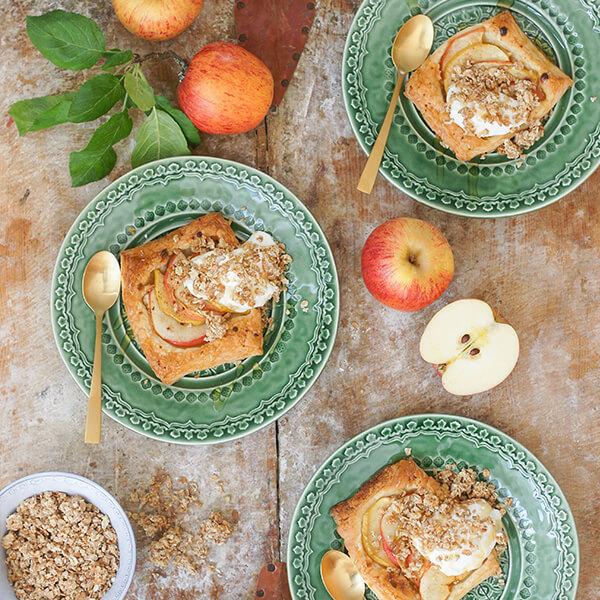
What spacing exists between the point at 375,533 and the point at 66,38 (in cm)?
122

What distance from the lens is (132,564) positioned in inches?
66.6

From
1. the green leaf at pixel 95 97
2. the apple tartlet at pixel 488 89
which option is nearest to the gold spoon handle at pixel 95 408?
the green leaf at pixel 95 97

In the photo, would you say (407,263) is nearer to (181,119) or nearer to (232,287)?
(232,287)

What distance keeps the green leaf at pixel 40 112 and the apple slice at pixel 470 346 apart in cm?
91

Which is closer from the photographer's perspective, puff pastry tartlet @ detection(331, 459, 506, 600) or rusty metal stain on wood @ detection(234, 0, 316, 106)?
puff pastry tartlet @ detection(331, 459, 506, 600)

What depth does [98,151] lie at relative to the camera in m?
1.69

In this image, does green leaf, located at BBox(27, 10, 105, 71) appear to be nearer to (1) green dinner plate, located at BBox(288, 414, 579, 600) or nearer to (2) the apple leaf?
(2) the apple leaf

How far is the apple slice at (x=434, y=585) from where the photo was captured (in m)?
1.64

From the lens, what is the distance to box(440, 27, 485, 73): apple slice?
1.67m

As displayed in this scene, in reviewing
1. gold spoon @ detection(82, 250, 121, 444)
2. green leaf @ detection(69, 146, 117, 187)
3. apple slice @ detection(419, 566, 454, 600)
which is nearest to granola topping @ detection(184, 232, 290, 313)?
gold spoon @ detection(82, 250, 121, 444)

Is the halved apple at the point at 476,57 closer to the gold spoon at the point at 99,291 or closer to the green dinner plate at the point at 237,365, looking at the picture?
the green dinner plate at the point at 237,365

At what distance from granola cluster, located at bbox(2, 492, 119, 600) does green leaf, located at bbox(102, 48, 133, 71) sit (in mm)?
924

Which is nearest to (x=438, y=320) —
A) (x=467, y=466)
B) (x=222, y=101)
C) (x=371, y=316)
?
(x=371, y=316)

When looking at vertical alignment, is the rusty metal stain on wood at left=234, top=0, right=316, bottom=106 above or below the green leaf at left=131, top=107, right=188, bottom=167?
above
